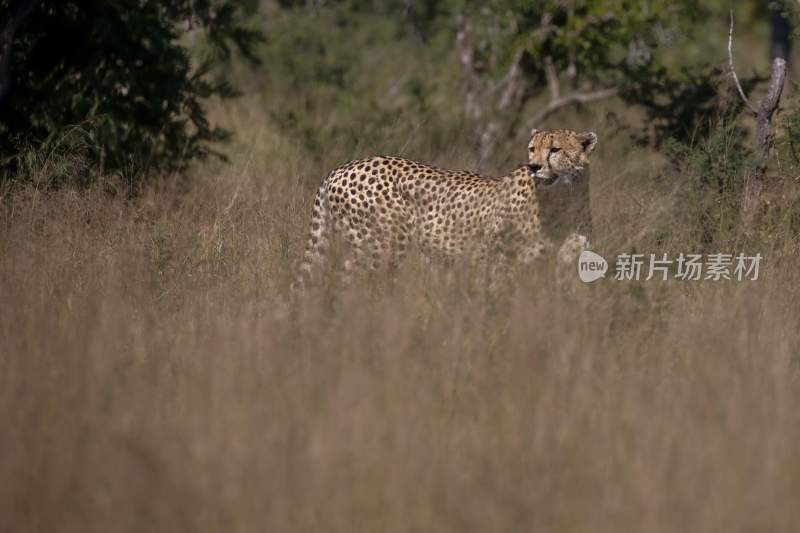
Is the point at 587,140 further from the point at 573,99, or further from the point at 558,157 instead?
the point at 573,99

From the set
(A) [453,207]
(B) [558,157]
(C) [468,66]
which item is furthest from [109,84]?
(C) [468,66]

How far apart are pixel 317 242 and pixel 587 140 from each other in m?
1.49

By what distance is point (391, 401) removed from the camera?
375 cm

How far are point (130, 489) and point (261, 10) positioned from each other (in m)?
13.6

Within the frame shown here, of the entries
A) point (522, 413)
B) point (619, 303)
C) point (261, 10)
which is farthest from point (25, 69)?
point (261, 10)

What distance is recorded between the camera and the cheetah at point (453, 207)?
5.87m

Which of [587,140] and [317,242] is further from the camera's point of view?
[317,242]

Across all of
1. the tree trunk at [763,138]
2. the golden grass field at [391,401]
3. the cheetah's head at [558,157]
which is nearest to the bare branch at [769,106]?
the tree trunk at [763,138]

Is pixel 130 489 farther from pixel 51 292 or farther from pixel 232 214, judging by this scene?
pixel 232 214

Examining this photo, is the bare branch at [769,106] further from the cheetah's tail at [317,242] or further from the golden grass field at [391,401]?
the cheetah's tail at [317,242]

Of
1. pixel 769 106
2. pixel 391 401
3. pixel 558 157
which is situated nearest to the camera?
pixel 391 401

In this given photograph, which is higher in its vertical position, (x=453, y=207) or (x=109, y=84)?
(x=109, y=84)

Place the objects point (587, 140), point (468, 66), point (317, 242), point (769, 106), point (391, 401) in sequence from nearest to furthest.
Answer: point (391, 401) < point (587, 140) < point (317, 242) < point (769, 106) < point (468, 66)

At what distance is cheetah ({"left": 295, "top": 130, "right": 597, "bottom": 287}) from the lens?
5.87 metres
